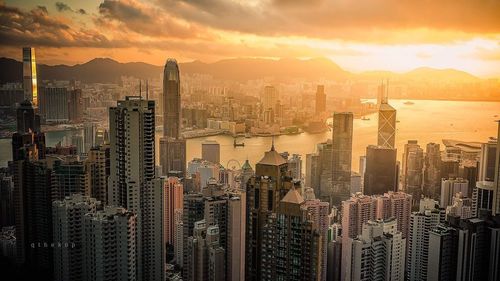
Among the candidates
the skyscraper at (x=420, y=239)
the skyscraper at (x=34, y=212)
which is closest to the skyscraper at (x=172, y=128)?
the skyscraper at (x=34, y=212)

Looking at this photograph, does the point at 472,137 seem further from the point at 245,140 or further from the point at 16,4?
the point at 16,4

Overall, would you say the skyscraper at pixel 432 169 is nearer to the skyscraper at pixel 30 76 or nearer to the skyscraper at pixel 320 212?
the skyscraper at pixel 320 212

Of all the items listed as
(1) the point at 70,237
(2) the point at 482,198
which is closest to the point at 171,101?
(1) the point at 70,237

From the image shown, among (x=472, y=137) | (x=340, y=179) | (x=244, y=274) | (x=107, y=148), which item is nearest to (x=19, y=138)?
(x=107, y=148)

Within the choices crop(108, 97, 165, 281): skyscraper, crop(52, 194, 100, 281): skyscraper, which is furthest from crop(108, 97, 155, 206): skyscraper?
crop(52, 194, 100, 281): skyscraper

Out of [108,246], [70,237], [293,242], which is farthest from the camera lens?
[70,237]

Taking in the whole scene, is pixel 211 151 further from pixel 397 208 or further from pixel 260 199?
pixel 397 208

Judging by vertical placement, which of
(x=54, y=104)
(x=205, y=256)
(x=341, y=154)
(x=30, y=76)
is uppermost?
(x=30, y=76)
